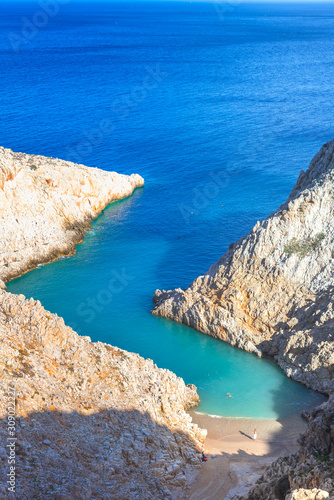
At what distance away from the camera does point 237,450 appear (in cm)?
3600

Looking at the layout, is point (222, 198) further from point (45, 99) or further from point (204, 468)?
point (45, 99)

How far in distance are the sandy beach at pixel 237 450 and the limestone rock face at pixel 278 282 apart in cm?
690

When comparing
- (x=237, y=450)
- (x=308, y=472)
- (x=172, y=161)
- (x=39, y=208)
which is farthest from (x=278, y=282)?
(x=172, y=161)

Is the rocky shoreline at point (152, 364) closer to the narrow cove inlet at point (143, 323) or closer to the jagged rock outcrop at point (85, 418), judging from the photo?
the jagged rock outcrop at point (85, 418)

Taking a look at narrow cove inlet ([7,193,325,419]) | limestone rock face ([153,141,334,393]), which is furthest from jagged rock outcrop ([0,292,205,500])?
limestone rock face ([153,141,334,393])

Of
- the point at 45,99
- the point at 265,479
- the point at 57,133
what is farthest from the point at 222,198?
the point at 45,99

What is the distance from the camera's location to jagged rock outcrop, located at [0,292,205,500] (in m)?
26.8

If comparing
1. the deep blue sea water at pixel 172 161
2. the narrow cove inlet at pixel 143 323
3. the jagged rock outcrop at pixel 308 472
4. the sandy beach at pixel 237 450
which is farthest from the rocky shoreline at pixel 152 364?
the deep blue sea water at pixel 172 161

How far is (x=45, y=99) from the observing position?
13625 centimetres

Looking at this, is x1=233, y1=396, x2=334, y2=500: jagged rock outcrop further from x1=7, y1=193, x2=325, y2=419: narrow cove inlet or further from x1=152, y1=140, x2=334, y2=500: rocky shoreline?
x1=152, y1=140, x2=334, y2=500: rocky shoreline

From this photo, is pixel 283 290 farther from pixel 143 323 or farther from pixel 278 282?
pixel 143 323

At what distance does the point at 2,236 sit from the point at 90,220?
1603 cm

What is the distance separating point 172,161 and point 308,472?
78.5 meters

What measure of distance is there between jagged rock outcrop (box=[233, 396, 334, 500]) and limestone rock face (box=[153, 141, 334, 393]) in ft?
61.8
